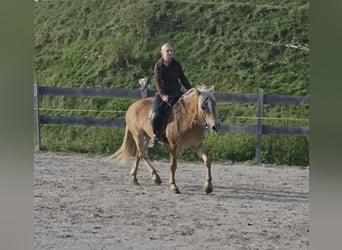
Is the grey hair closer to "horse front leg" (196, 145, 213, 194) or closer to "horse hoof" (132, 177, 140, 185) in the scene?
"horse front leg" (196, 145, 213, 194)

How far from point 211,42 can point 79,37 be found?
2.93 ft

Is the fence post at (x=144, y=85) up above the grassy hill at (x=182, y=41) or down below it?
below

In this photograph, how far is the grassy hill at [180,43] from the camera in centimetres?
380

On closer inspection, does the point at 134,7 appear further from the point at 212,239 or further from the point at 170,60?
the point at 212,239

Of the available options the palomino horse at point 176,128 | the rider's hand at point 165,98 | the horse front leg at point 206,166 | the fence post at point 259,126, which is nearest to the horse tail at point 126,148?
the palomino horse at point 176,128

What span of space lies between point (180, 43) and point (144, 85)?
0.37 meters

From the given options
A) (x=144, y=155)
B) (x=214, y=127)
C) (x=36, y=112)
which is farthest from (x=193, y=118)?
(x=36, y=112)

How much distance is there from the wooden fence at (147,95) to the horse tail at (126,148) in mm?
91

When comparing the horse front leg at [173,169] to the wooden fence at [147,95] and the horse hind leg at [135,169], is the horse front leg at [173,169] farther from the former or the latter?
the wooden fence at [147,95]

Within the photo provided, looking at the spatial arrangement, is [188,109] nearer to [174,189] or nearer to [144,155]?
[144,155]

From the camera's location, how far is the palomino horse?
382 cm

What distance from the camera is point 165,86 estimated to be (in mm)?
3885

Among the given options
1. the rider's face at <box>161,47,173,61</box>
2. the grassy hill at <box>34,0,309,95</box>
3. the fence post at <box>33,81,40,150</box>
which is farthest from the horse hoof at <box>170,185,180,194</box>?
the fence post at <box>33,81,40,150</box>

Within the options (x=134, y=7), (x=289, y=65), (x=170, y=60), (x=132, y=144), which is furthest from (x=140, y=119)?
(x=289, y=65)
